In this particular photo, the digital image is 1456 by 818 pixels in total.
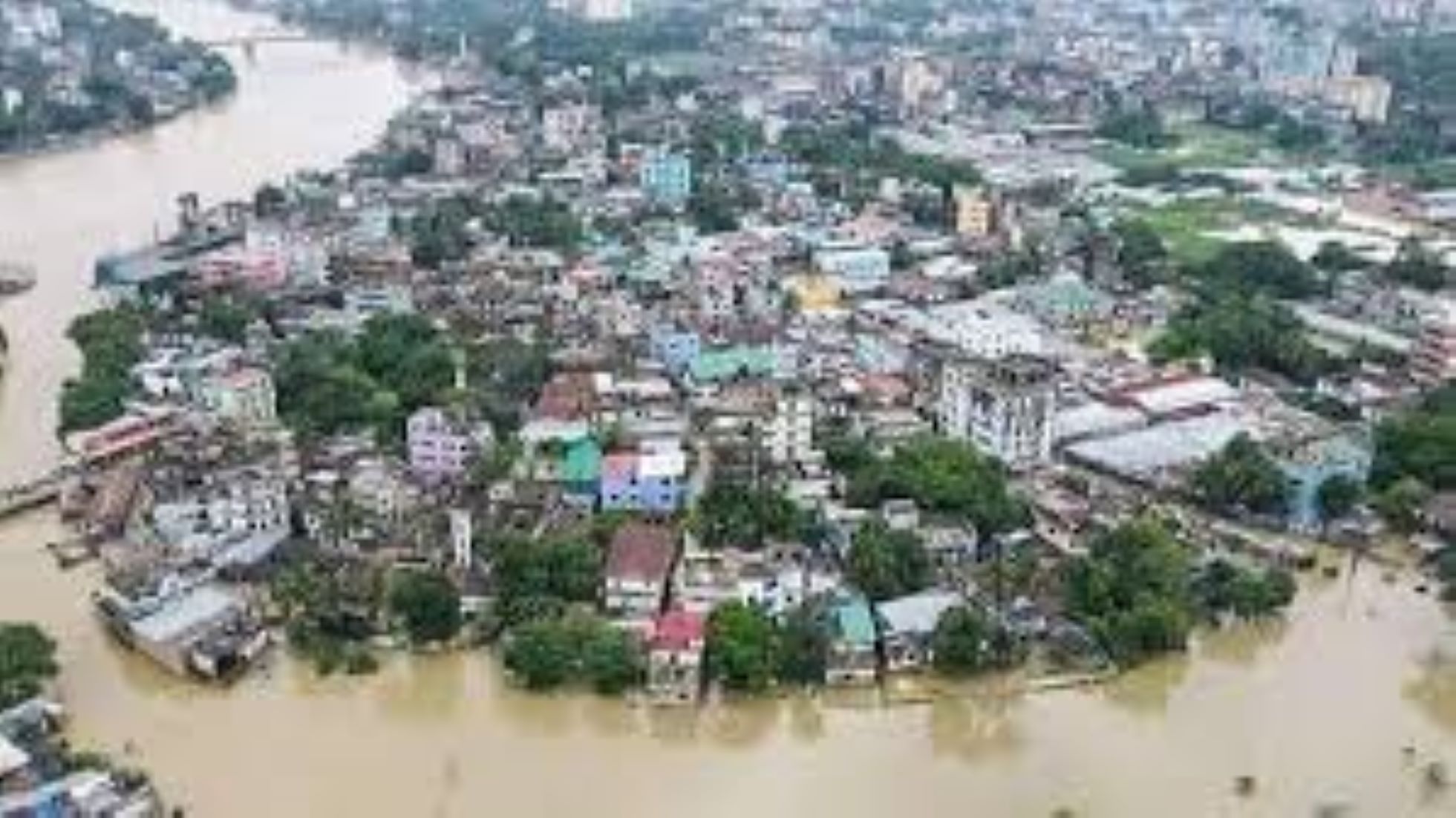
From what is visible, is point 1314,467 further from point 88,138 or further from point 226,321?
point 88,138

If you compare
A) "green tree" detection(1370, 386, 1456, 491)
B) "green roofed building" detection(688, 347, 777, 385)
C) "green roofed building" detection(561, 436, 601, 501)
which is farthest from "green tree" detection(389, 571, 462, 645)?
"green tree" detection(1370, 386, 1456, 491)

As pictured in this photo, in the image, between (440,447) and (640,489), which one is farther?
(440,447)

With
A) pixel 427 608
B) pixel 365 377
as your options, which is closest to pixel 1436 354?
pixel 365 377

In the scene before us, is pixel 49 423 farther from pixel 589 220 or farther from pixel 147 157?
pixel 147 157

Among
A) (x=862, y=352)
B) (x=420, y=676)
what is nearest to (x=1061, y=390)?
(x=862, y=352)

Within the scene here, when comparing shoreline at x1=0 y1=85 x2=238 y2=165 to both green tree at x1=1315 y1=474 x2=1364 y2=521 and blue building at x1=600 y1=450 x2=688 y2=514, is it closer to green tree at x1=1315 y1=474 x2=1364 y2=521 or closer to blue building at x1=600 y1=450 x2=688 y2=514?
blue building at x1=600 y1=450 x2=688 y2=514

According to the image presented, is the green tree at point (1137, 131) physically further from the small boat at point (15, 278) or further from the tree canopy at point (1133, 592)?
the tree canopy at point (1133, 592)

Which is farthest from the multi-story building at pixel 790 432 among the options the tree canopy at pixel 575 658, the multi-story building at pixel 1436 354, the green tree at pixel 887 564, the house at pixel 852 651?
the multi-story building at pixel 1436 354
